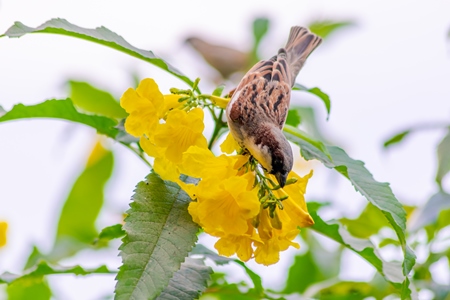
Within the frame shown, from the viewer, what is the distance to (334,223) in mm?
1474

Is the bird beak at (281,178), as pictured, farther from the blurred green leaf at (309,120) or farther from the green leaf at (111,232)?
the blurred green leaf at (309,120)

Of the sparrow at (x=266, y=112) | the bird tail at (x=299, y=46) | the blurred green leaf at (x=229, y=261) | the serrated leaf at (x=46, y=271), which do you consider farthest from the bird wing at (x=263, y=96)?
the serrated leaf at (x=46, y=271)

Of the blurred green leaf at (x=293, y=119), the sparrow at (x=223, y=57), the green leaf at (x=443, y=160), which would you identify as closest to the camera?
the blurred green leaf at (x=293, y=119)

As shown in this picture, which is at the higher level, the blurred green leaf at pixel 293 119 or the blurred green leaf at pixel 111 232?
the blurred green leaf at pixel 293 119

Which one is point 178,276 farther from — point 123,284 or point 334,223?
point 334,223

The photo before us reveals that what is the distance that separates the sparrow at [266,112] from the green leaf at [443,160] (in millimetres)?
488

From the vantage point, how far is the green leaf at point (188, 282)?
3.84ft

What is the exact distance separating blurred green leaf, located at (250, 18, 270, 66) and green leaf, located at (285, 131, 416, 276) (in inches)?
64.6

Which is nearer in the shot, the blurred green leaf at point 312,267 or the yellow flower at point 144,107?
Answer: the yellow flower at point 144,107

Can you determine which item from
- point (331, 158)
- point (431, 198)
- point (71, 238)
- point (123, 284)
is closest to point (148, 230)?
point (123, 284)

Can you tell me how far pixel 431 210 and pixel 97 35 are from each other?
1212 millimetres

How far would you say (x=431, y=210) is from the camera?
6.60 feet

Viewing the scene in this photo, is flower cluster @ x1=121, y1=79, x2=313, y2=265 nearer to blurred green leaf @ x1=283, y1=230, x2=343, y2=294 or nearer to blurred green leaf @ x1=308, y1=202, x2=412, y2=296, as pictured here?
blurred green leaf @ x1=308, y1=202, x2=412, y2=296

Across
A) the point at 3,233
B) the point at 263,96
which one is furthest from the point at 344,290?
the point at 3,233
